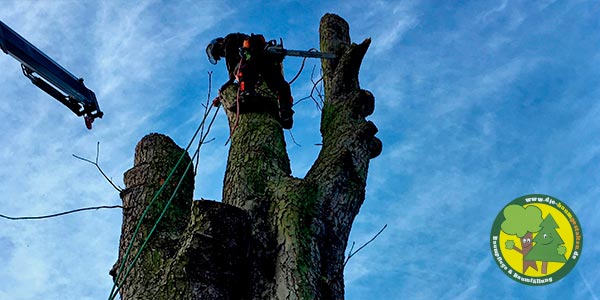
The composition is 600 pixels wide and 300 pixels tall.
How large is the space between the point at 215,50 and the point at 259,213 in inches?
66.8

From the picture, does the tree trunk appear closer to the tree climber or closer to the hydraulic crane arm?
the tree climber

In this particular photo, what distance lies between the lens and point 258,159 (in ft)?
10.2

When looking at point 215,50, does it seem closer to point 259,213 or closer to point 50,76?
point 50,76

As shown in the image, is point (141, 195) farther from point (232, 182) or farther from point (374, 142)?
point (374, 142)

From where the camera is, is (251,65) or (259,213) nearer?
(259,213)

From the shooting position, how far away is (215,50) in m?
4.01

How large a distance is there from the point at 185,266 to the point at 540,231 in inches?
158

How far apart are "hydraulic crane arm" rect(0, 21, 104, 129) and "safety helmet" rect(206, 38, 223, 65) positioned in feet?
2.76

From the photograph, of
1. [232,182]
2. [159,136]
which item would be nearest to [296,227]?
[232,182]

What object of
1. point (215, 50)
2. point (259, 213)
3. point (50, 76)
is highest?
point (215, 50)

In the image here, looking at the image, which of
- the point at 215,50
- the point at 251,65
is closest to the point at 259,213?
the point at 251,65

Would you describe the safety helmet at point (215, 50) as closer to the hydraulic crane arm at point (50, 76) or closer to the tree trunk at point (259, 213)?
the tree trunk at point (259, 213)

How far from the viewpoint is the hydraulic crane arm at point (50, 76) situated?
3.05 meters

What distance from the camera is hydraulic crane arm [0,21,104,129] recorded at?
305 centimetres
